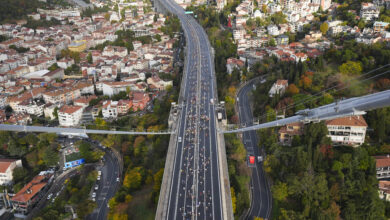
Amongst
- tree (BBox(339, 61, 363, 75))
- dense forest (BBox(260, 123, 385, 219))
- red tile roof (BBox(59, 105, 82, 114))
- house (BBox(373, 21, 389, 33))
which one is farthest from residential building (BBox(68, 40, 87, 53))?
house (BBox(373, 21, 389, 33))

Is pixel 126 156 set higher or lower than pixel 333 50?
lower

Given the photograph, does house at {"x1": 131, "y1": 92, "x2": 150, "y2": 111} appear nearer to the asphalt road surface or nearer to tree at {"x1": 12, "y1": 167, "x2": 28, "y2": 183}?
the asphalt road surface

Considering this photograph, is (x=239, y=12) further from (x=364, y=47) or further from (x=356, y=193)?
(x=356, y=193)

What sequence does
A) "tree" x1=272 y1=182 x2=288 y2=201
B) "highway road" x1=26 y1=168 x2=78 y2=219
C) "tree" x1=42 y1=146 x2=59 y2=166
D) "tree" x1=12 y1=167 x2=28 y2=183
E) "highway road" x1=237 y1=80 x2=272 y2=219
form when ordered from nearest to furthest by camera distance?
1. "tree" x1=272 y1=182 x2=288 y2=201
2. "highway road" x1=237 y1=80 x2=272 y2=219
3. "highway road" x1=26 y1=168 x2=78 y2=219
4. "tree" x1=12 y1=167 x2=28 y2=183
5. "tree" x1=42 y1=146 x2=59 y2=166

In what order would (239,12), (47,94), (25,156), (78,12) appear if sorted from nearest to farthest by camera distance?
(25,156), (47,94), (239,12), (78,12)

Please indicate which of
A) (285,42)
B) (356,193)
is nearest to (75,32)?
(285,42)

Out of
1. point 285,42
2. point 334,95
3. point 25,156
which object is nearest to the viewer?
point 334,95

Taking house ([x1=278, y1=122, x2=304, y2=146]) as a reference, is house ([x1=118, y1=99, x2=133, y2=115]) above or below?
below

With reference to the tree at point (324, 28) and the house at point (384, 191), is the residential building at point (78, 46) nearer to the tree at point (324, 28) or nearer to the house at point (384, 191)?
the tree at point (324, 28)
